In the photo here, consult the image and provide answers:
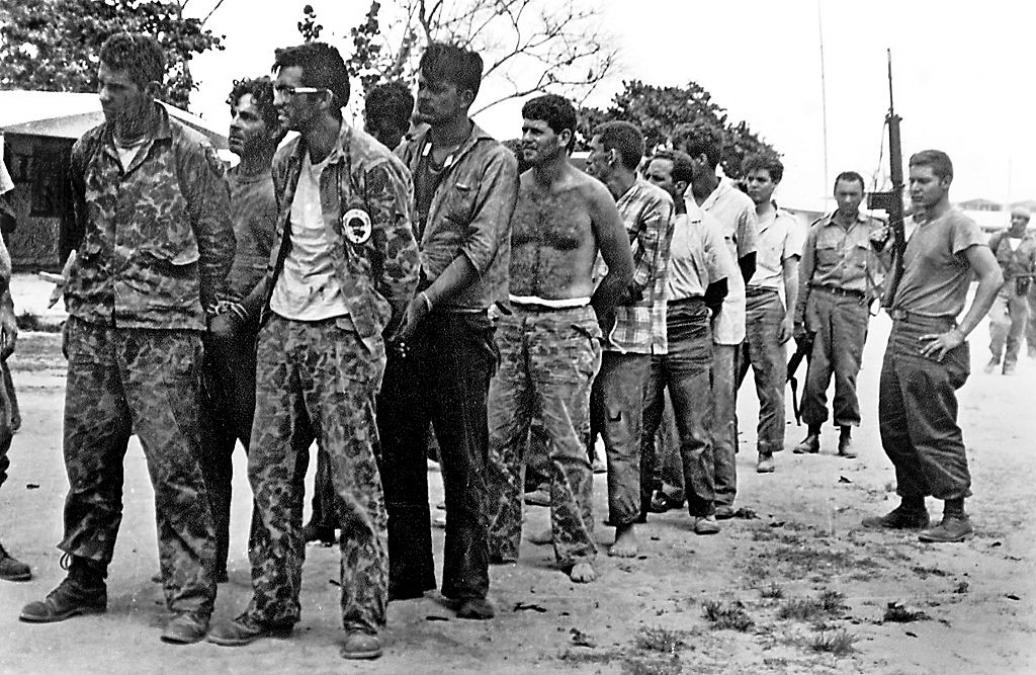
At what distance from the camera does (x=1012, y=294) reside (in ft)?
55.8

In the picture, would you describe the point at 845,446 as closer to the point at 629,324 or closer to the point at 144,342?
the point at 629,324

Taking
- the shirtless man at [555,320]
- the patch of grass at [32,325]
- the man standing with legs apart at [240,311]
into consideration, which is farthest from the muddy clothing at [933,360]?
the patch of grass at [32,325]

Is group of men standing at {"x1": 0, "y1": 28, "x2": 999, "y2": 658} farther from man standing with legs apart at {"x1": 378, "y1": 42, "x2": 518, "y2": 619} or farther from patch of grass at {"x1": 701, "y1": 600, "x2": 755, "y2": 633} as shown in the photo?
patch of grass at {"x1": 701, "y1": 600, "x2": 755, "y2": 633}

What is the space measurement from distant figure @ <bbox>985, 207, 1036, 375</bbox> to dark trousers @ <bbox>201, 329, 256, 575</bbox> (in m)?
12.5

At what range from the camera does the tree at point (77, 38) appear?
47.5ft

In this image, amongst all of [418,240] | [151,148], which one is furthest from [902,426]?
[151,148]

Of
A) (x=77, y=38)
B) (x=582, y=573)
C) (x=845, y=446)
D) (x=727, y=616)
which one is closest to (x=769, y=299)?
(x=845, y=446)

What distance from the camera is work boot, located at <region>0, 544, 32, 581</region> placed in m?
5.79

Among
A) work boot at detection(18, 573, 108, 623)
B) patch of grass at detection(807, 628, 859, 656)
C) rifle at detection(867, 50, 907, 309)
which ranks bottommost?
patch of grass at detection(807, 628, 859, 656)

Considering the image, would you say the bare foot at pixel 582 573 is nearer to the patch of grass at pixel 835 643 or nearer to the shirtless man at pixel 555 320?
the shirtless man at pixel 555 320

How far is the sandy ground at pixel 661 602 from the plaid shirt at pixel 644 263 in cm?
104

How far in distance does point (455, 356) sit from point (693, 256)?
2.56 meters

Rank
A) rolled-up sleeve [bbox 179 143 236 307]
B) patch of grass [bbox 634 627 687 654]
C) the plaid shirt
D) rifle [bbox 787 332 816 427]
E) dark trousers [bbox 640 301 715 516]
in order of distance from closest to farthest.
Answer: rolled-up sleeve [bbox 179 143 236 307] → patch of grass [bbox 634 627 687 654] → the plaid shirt → dark trousers [bbox 640 301 715 516] → rifle [bbox 787 332 816 427]

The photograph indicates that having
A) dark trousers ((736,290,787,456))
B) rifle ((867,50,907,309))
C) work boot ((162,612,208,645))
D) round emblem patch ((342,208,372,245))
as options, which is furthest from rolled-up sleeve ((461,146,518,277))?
dark trousers ((736,290,787,456))
